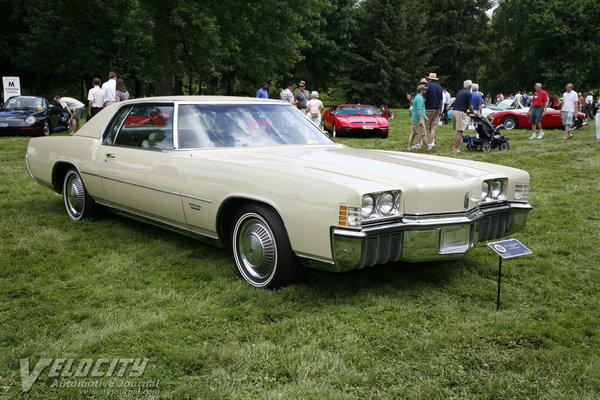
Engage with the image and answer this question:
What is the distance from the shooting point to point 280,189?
3617 mm

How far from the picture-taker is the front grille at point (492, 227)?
4.00 m

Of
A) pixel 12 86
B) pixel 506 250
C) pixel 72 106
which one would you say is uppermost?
pixel 12 86

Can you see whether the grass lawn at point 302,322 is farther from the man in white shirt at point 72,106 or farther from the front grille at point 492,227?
the man in white shirt at point 72,106

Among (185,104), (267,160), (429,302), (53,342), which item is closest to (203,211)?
(267,160)

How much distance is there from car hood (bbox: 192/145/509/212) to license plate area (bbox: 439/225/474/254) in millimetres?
148

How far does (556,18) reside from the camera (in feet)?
143

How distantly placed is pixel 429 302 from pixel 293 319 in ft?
3.30

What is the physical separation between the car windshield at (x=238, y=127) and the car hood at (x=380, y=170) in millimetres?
159

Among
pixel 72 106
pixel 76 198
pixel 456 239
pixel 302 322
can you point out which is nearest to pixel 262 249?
pixel 302 322

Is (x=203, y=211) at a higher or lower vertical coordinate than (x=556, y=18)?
lower

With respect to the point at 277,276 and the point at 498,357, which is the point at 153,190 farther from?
the point at 498,357

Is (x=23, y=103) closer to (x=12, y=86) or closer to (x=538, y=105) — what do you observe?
(x=12, y=86)

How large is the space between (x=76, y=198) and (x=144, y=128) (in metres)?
1.46

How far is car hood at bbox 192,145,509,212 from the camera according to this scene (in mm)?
3553
